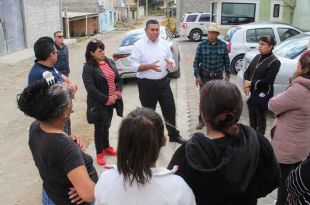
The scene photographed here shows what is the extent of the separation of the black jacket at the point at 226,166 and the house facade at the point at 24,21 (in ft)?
51.9

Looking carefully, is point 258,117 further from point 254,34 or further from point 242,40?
point 254,34

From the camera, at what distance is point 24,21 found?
60.3 feet

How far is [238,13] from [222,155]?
24.5m

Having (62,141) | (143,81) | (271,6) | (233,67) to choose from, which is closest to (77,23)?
(271,6)

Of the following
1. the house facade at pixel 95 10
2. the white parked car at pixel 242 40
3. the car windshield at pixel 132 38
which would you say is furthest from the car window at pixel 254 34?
the house facade at pixel 95 10

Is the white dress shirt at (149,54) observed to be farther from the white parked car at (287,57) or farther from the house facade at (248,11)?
the house facade at (248,11)

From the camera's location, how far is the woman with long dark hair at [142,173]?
174 cm

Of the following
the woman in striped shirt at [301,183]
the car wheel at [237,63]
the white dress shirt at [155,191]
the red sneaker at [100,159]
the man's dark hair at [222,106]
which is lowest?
the red sneaker at [100,159]

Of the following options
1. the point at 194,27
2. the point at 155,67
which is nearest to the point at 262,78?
the point at 155,67

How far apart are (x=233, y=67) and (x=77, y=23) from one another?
21.6 meters

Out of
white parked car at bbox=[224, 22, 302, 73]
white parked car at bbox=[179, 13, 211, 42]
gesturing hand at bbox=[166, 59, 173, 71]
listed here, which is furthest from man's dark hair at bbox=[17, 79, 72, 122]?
white parked car at bbox=[179, 13, 211, 42]

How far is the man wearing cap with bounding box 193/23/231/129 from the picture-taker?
5852 mm

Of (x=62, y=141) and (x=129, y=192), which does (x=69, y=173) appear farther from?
(x=129, y=192)

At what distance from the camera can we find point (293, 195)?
7.36ft
